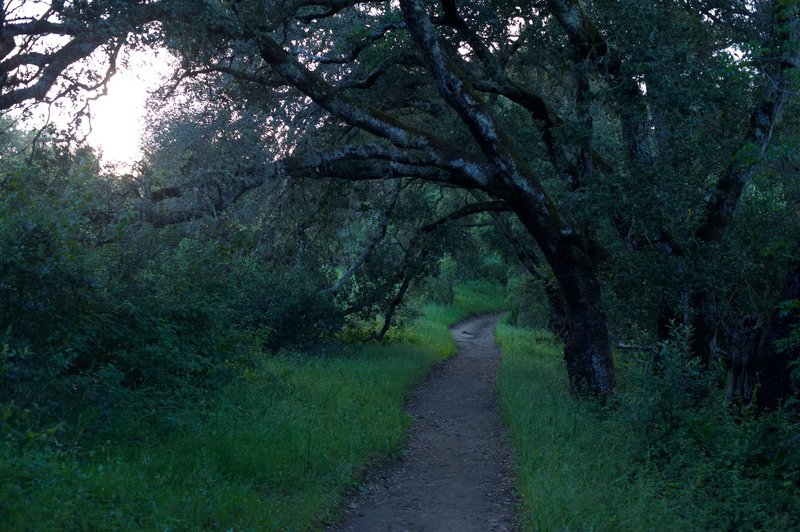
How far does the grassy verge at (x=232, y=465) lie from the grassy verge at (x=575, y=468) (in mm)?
1902

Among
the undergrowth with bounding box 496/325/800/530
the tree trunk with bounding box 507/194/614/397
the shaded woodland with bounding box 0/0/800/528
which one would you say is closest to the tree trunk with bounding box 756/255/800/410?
the shaded woodland with bounding box 0/0/800/528

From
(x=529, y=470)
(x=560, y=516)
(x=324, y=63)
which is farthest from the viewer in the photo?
(x=324, y=63)

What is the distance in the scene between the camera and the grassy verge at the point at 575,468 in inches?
249

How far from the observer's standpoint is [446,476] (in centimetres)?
884

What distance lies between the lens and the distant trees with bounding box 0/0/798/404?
1034cm

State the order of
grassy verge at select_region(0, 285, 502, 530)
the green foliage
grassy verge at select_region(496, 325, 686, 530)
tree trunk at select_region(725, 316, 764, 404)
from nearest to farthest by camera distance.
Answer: grassy verge at select_region(0, 285, 502, 530), grassy verge at select_region(496, 325, 686, 530), tree trunk at select_region(725, 316, 764, 404), the green foliage

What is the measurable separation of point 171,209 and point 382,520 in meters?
4.94

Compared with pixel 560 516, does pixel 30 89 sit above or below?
above

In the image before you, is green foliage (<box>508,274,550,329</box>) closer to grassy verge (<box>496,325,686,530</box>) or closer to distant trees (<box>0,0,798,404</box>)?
distant trees (<box>0,0,798,404</box>)

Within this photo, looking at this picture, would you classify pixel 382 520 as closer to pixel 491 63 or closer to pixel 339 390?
pixel 339 390

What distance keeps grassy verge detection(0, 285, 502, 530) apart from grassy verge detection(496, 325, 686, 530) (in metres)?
1.90

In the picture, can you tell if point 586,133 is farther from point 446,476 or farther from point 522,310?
point 522,310

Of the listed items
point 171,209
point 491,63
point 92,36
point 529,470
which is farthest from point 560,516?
point 491,63

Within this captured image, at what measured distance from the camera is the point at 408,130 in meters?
11.2
